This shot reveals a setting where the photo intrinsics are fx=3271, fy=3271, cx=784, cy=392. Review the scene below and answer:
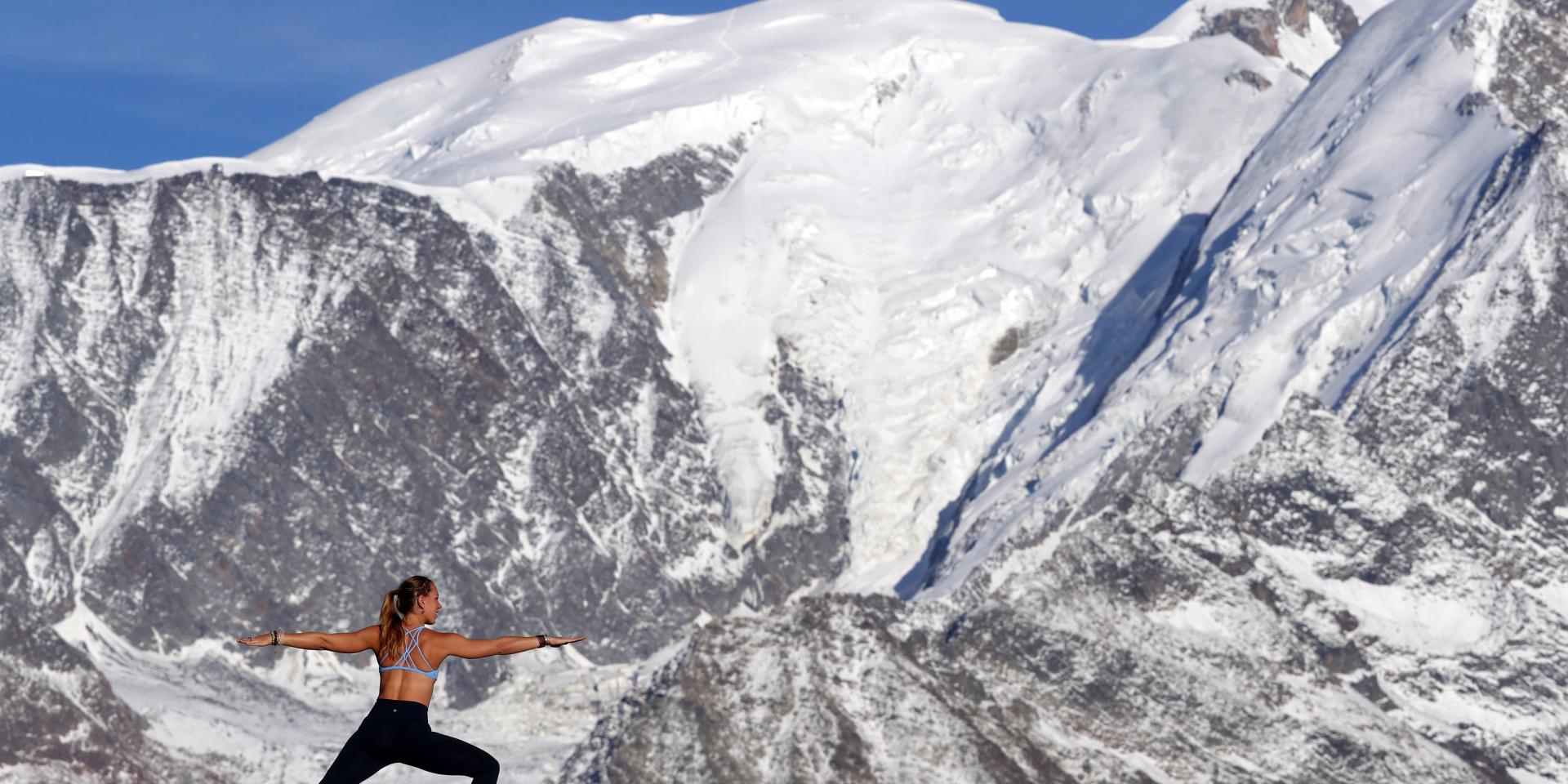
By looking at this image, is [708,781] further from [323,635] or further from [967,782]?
[323,635]

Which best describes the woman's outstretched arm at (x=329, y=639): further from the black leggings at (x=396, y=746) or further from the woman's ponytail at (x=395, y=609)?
the black leggings at (x=396, y=746)

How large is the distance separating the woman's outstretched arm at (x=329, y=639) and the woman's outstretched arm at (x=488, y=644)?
2.45 ft

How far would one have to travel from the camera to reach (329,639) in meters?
31.6

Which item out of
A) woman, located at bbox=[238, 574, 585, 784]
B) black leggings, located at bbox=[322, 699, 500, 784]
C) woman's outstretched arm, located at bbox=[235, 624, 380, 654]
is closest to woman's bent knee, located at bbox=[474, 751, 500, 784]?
black leggings, located at bbox=[322, 699, 500, 784]

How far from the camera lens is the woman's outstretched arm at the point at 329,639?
31.6 meters

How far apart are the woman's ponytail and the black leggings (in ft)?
1.79

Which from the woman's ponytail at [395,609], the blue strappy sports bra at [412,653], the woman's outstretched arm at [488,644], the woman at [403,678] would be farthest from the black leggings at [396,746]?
the woman's outstretched arm at [488,644]

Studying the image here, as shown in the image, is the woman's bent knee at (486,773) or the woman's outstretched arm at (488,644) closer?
the woman's bent knee at (486,773)

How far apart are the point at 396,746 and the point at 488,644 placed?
138 cm

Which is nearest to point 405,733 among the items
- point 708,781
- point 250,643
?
point 250,643

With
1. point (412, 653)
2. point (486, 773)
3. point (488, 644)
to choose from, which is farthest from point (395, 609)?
point (486, 773)

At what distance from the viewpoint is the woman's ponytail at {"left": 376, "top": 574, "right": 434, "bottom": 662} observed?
105 feet

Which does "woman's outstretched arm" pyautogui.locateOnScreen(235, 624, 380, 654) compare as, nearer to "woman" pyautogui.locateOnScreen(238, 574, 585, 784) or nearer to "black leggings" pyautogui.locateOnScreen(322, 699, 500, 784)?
"woman" pyautogui.locateOnScreen(238, 574, 585, 784)

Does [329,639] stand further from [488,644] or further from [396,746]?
[488,644]
